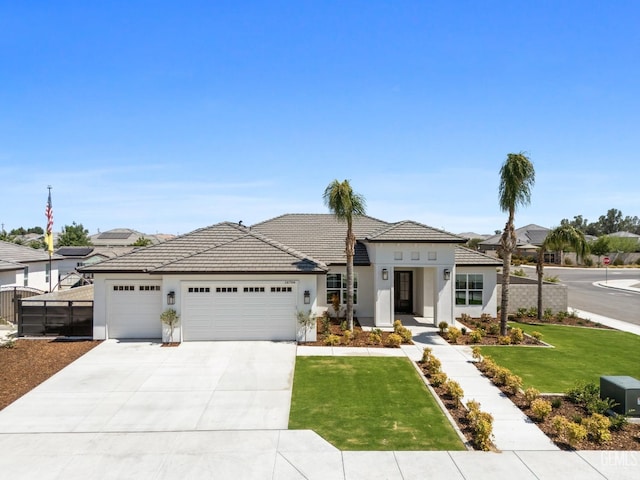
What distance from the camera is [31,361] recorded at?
519 inches

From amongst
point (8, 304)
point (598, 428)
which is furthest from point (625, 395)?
point (8, 304)

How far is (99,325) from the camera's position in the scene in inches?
620

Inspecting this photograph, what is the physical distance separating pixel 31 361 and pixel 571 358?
56.9 feet

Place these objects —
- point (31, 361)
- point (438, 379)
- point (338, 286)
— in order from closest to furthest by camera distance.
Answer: point (438, 379), point (31, 361), point (338, 286)

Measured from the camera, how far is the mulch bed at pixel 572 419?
794 cm

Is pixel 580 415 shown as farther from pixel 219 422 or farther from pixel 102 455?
pixel 102 455

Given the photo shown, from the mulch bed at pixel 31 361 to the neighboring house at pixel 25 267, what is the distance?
30.0 feet

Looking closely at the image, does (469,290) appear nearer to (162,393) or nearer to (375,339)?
(375,339)

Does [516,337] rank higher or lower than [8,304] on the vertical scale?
lower

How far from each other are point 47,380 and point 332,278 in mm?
12096

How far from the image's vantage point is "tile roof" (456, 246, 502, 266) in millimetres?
20375

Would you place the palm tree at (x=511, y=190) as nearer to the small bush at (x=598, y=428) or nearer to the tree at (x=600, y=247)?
the small bush at (x=598, y=428)

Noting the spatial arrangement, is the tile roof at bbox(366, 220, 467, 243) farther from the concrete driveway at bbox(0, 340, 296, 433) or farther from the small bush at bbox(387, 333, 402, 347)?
the concrete driveway at bbox(0, 340, 296, 433)

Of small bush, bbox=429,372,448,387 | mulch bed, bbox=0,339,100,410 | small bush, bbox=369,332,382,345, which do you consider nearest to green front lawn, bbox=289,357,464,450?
small bush, bbox=429,372,448,387
